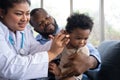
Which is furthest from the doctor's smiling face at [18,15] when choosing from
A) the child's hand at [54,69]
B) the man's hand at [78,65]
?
the man's hand at [78,65]

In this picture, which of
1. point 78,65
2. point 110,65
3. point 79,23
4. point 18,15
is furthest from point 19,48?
point 110,65

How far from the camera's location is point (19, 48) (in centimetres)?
135

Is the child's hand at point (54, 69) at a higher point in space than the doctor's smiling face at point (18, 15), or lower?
lower

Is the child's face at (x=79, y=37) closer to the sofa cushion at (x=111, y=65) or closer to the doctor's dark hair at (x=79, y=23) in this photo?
the doctor's dark hair at (x=79, y=23)

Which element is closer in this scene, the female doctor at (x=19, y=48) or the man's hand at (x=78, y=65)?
the female doctor at (x=19, y=48)

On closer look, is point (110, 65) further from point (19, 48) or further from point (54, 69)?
point (19, 48)

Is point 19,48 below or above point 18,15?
below

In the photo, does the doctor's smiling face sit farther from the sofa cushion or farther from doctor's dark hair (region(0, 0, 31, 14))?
the sofa cushion

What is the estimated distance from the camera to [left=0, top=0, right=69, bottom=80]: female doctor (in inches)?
44.1

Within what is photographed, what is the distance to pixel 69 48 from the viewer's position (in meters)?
1.72

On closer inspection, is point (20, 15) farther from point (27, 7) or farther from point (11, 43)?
point (11, 43)

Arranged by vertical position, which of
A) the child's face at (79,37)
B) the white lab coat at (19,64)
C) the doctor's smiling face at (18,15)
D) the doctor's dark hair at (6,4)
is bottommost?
the white lab coat at (19,64)

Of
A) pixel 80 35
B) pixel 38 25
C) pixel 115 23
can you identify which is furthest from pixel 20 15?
pixel 115 23

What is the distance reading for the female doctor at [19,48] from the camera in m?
1.12
